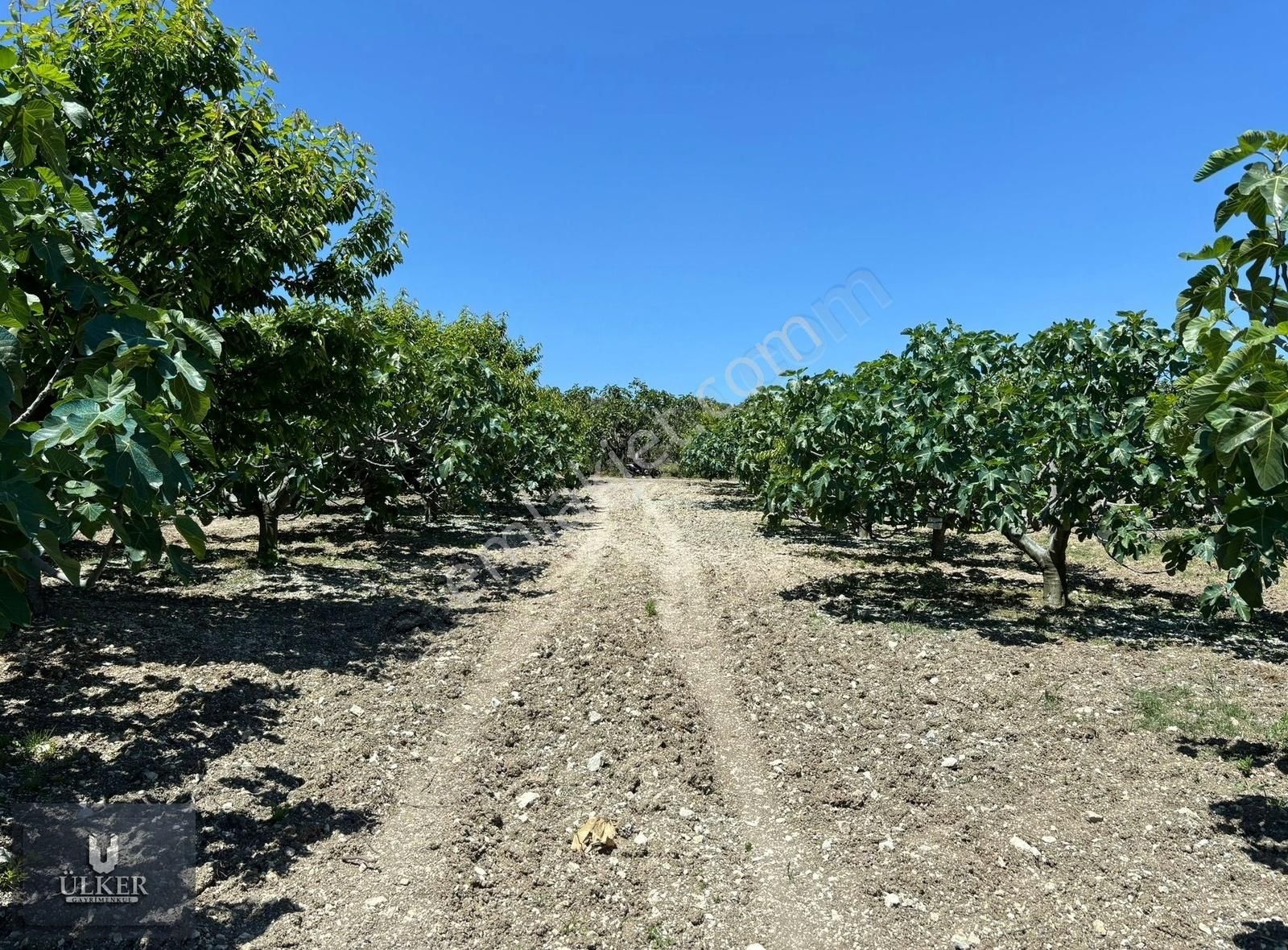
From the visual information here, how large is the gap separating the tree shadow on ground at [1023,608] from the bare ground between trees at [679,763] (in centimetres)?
11

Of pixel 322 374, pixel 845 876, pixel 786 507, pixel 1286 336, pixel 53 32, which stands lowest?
pixel 845 876

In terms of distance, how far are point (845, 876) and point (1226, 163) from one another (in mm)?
4674

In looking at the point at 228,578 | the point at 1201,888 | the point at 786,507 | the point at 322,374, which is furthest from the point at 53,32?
the point at 1201,888

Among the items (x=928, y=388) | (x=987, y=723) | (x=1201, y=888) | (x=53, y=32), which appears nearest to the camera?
(x=1201, y=888)

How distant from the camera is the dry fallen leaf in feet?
16.1

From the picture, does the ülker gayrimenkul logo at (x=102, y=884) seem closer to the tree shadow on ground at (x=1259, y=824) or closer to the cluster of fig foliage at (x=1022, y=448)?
the tree shadow on ground at (x=1259, y=824)

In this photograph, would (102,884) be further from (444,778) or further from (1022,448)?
(1022,448)

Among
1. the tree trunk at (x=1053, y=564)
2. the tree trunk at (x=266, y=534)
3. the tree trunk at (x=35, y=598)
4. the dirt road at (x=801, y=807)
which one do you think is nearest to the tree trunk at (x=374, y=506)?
the tree trunk at (x=266, y=534)

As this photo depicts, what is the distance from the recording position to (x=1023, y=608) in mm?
11023

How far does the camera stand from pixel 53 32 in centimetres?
800

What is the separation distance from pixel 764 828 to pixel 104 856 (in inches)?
170

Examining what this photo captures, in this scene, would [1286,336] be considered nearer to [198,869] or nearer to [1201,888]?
[1201,888]

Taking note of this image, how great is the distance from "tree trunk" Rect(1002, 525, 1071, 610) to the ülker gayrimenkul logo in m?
10.7

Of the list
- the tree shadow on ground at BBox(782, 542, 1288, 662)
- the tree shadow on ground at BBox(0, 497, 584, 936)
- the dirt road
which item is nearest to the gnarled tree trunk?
the tree shadow on ground at BBox(782, 542, 1288, 662)
